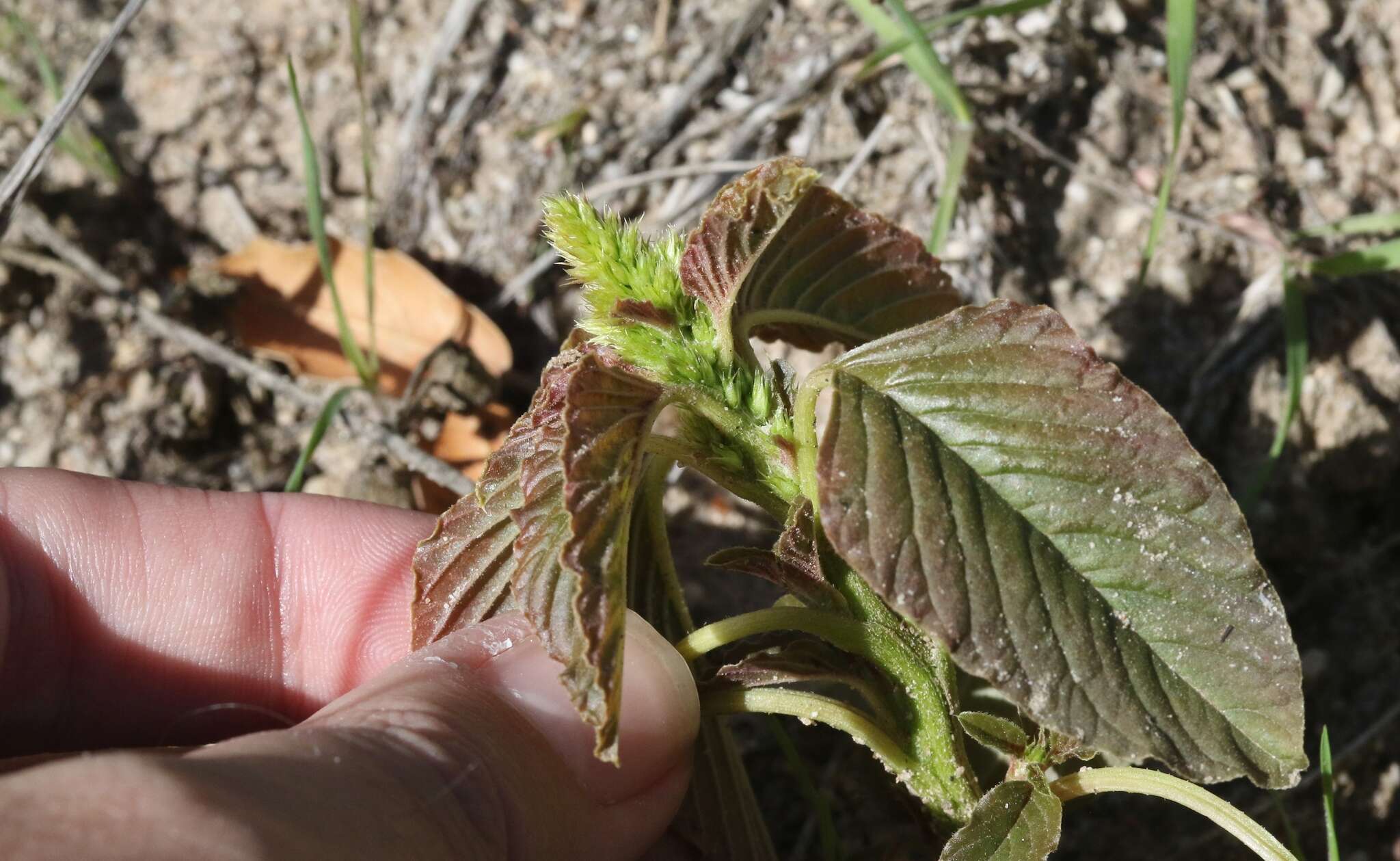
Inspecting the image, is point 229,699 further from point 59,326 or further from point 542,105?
point 542,105

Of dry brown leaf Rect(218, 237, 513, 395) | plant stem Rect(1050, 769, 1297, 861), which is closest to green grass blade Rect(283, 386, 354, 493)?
dry brown leaf Rect(218, 237, 513, 395)

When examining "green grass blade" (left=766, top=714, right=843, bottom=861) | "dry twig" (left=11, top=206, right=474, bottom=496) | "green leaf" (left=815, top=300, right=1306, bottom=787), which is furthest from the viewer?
"dry twig" (left=11, top=206, right=474, bottom=496)

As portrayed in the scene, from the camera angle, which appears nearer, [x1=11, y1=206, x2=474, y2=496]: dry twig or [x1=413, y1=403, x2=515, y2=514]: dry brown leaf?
[x1=11, y1=206, x2=474, y2=496]: dry twig

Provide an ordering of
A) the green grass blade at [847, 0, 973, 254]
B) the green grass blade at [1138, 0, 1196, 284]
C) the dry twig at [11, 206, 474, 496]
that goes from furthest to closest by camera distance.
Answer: the dry twig at [11, 206, 474, 496]
the green grass blade at [847, 0, 973, 254]
the green grass blade at [1138, 0, 1196, 284]

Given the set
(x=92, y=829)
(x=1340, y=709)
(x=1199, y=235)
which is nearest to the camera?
(x=92, y=829)

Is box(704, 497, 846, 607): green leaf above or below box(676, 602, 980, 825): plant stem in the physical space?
above

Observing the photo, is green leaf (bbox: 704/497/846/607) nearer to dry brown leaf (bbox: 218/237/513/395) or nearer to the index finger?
the index finger

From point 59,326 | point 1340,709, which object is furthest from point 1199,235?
point 59,326
